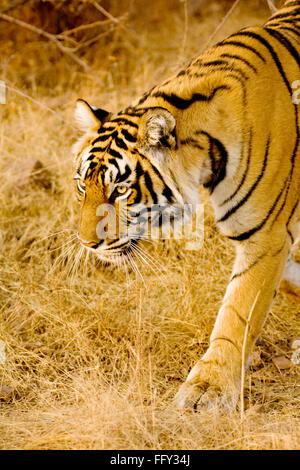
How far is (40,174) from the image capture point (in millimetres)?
4598

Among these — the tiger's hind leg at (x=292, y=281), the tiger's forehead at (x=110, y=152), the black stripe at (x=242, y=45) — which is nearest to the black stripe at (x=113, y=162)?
the tiger's forehead at (x=110, y=152)

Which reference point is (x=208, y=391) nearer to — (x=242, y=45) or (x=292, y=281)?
(x=292, y=281)

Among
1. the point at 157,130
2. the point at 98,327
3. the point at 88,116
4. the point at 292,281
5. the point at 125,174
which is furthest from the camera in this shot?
the point at 292,281

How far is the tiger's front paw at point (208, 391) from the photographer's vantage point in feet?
8.51

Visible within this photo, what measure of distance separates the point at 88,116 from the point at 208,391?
51.0 inches

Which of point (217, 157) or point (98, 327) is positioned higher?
point (217, 157)

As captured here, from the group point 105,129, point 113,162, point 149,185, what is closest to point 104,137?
point 105,129

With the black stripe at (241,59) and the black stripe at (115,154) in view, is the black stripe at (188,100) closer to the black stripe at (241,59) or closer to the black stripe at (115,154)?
the black stripe at (241,59)

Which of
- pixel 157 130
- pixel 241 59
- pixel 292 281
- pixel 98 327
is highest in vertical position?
pixel 241 59

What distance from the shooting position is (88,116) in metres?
2.90

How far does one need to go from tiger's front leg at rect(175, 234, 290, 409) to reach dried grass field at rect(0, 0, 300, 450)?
12 cm

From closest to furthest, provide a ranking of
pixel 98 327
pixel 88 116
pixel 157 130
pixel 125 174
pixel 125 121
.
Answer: pixel 157 130, pixel 125 174, pixel 125 121, pixel 88 116, pixel 98 327

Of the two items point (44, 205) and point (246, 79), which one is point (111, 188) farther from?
point (44, 205)
